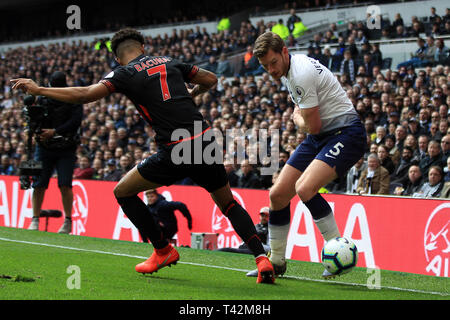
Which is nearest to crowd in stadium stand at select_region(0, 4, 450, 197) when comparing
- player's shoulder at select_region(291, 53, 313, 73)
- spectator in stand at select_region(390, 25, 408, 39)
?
spectator in stand at select_region(390, 25, 408, 39)

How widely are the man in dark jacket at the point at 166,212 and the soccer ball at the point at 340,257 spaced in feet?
21.5

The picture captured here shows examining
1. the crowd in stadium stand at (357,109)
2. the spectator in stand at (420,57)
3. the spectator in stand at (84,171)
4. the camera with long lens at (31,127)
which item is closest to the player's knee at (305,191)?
the crowd in stadium stand at (357,109)

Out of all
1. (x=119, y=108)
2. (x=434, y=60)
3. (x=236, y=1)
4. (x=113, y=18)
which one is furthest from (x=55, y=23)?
(x=434, y=60)

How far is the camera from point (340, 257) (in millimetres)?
5500

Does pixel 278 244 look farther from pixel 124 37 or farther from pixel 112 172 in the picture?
pixel 112 172

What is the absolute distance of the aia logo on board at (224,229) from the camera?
11367 millimetres

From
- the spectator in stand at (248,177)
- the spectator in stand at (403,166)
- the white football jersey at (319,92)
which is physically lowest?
the spectator in stand at (248,177)

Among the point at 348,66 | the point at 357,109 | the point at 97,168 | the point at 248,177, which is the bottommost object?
the point at 97,168

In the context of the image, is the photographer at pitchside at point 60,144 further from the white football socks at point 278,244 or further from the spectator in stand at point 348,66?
the spectator in stand at point 348,66

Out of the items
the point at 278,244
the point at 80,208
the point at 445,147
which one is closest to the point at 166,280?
the point at 278,244

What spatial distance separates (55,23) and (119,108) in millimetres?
26027

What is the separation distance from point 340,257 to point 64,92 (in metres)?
2.73

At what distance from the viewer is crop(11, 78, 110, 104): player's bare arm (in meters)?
5.29
